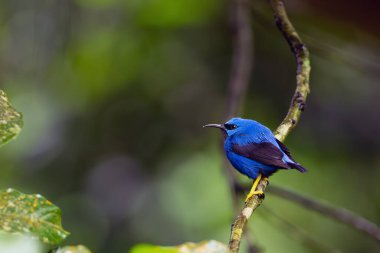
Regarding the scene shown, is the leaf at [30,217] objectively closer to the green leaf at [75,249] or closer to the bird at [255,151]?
the green leaf at [75,249]

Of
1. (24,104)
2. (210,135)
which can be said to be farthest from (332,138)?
(24,104)

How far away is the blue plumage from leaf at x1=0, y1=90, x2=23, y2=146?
1852mm

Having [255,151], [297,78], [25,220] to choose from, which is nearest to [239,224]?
[25,220]

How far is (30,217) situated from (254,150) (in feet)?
7.92

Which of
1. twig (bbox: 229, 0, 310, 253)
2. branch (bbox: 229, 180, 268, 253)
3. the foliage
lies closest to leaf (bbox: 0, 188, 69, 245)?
the foliage

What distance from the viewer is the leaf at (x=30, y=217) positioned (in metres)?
1.22

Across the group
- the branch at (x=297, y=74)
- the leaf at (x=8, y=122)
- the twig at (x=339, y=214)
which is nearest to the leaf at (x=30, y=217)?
the leaf at (x=8, y=122)

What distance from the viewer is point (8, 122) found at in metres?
1.34

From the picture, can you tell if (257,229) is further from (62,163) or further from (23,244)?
(23,244)

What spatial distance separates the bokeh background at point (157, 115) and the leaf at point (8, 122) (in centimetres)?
427

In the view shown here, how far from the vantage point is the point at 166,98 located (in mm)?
7320

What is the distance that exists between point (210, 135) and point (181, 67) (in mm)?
1101

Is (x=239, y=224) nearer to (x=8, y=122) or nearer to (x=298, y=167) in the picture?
(x=8, y=122)

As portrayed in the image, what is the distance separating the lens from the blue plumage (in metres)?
3.33
